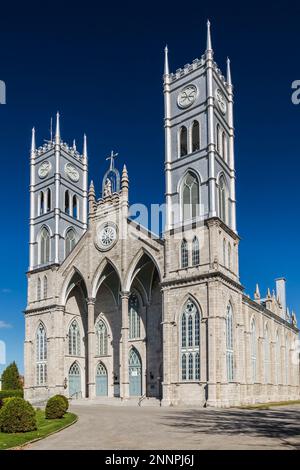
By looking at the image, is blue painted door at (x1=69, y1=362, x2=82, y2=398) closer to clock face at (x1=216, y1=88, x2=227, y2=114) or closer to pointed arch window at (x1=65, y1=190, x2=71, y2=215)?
pointed arch window at (x1=65, y1=190, x2=71, y2=215)

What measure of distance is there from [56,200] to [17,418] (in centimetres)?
3798

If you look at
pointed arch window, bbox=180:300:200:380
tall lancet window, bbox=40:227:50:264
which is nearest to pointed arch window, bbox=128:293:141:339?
pointed arch window, bbox=180:300:200:380

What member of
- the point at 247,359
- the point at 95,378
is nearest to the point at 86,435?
the point at 247,359

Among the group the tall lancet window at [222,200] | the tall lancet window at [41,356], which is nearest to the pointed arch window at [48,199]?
the tall lancet window at [41,356]

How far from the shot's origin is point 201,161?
43969 mm

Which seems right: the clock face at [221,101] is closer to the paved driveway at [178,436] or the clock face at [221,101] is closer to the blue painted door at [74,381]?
the blue painted door at [74,381]

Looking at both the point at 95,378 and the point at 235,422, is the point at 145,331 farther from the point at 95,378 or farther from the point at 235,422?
the point at 235,422

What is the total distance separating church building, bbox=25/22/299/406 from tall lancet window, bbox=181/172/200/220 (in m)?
0.10

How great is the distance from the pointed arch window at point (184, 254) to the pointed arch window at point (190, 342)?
3.07 m

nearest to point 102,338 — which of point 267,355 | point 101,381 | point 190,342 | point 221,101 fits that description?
point 101,381

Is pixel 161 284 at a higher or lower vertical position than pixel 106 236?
lower

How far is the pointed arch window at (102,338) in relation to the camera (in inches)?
2072

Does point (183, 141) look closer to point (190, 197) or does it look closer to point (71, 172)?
point (190, 197)

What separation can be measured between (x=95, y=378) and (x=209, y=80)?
1198 inches
